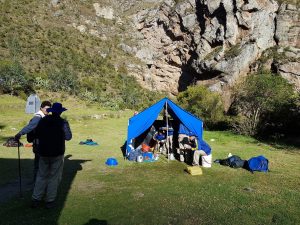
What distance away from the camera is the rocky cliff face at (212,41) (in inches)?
2416

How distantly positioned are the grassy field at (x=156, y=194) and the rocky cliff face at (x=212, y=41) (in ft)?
164

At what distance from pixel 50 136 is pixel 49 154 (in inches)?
15.7

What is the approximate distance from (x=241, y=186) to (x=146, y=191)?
9.81 ft

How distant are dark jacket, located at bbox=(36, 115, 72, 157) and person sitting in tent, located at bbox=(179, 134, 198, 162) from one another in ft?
22.5

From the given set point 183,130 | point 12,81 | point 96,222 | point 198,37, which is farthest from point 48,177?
point 198,37

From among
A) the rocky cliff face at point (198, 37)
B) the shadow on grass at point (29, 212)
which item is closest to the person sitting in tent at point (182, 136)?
the shadow on grass at point (29, 212)

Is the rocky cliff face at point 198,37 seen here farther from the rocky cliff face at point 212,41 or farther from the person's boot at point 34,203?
the person's boot at point 34,203

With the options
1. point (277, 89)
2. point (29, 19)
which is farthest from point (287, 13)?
point (29, 19)

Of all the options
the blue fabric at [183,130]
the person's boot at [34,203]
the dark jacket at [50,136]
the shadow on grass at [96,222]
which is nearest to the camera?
the shadow on grass at [96,222]

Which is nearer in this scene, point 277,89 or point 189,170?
point 189,170

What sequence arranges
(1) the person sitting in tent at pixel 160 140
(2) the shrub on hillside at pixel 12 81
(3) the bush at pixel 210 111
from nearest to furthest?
(1) the person sitting in tent at pixel 160 140, (3) the bush at pixel 210 111, (2) the shrub on hillside at pixel 12 81

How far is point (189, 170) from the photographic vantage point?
441 inches

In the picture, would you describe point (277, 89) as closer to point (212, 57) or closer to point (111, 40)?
point (212, 57)

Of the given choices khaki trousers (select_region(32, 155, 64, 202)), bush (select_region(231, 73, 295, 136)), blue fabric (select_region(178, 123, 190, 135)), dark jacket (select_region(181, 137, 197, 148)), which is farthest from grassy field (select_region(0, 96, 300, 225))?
bush (select_region(231, 73, 295, 136))
